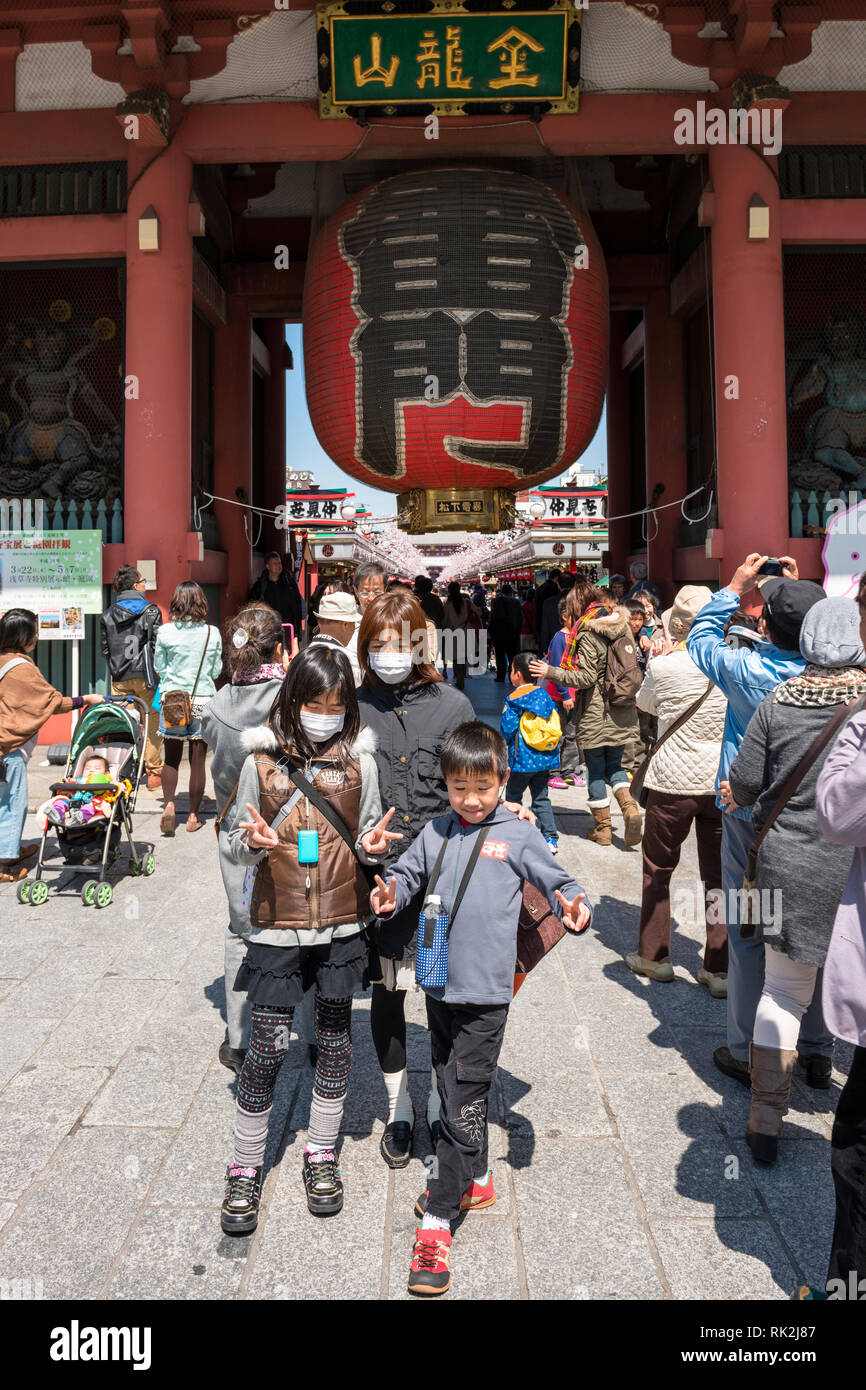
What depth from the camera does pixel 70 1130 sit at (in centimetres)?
304

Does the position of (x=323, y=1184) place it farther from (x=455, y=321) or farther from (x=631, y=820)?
(x=455, y=321)

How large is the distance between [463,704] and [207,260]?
1045 cm

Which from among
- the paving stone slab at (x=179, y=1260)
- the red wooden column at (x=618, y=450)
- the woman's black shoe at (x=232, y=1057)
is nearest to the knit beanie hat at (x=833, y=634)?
the paving stone slab at (x=179, y=1260)

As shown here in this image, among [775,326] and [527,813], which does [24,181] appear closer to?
[775,326]

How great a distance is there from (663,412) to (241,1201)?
11408 millimetres

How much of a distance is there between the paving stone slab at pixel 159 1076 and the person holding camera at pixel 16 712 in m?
2.24

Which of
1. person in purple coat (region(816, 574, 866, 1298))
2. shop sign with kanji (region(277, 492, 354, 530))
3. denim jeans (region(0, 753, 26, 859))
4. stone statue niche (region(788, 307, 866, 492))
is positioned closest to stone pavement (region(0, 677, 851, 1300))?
person in purple coat (region(816, 574, 866, 1298))

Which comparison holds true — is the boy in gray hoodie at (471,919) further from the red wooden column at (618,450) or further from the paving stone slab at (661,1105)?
the red wooden column at (618,450)

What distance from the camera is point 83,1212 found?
2611 millimetres

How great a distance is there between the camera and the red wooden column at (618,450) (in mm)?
14227

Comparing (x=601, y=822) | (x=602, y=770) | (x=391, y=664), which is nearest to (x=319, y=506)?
(x=602, y=770)

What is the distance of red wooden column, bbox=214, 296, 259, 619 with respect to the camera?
1251 cm

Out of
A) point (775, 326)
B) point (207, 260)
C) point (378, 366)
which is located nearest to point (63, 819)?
point (378, 366)

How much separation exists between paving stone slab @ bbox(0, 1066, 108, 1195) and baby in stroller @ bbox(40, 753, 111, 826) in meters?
2.10
